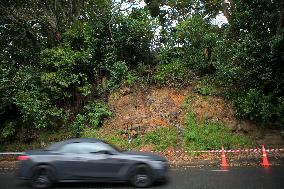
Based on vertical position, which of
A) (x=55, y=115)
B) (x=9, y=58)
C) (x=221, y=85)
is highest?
(x=9, y=58)

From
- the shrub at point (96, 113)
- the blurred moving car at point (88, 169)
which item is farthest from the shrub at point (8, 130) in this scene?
the blurred moving car at point (88, 169)

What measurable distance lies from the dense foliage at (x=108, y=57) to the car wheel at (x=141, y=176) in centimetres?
985

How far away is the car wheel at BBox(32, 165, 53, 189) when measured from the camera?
11.6 meters

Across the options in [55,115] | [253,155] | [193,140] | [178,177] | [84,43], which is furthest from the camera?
[84,43]

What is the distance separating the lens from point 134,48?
2481 cm

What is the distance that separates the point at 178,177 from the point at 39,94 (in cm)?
1136

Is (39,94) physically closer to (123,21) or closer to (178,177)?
(123,21)

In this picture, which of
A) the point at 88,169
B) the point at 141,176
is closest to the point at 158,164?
the point at 141,176

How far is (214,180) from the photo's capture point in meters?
12.3

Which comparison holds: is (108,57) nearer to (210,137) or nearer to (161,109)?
(161,109)

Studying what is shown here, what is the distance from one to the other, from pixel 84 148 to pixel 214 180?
13.4 ft

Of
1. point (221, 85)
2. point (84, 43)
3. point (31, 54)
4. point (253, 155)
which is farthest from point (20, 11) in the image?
point (253, 155)

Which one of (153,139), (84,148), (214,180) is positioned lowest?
(214,180)

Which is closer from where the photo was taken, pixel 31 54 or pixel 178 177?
pixel 178 177
